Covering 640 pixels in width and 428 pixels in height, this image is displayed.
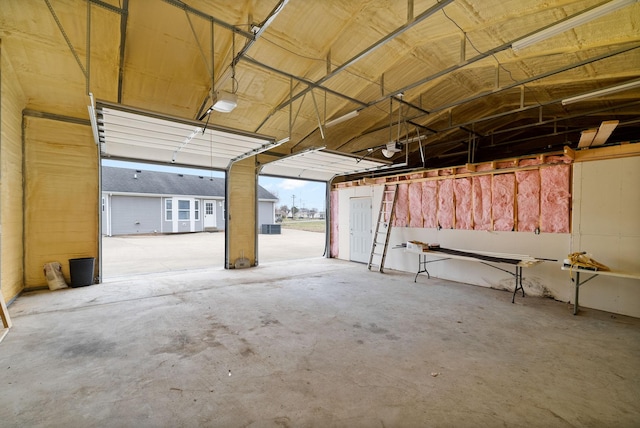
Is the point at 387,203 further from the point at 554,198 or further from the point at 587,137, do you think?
the point at 587,137

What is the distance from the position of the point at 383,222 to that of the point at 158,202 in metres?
16.7

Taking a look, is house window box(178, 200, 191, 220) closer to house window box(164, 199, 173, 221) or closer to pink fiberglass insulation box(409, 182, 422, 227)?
house window box(164, 199, 173, 221)

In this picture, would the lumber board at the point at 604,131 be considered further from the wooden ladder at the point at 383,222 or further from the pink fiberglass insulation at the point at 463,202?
the wooden ladder at the point at 383,222

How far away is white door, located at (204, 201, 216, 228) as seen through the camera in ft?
68.5

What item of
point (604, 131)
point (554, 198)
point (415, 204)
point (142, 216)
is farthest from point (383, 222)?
point (142, 216)

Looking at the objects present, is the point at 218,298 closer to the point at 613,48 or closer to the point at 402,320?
the point at 402,320

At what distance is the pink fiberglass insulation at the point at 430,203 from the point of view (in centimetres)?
696

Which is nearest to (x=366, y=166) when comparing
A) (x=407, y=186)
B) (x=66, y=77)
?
(x=407, y=186)

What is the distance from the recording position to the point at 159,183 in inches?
768

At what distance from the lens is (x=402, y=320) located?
397cm

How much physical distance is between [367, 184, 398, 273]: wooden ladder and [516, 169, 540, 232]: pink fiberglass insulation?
287 cm

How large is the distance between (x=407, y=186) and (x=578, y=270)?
4.12m

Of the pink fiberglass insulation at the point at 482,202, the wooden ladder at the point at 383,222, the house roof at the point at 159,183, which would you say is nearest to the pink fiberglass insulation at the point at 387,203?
the wooden ladder at the point at 383,222

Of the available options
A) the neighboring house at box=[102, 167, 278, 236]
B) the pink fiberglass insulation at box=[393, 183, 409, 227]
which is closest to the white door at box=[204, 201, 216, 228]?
the neighboring house at box=[102, 167, 278, 236]
